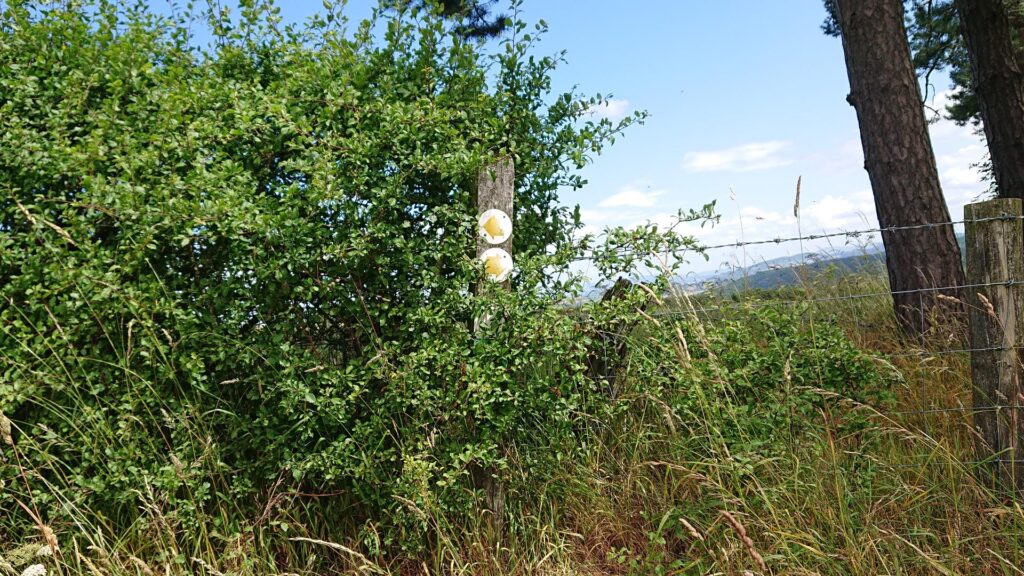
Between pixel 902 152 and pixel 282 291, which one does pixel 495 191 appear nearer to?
pixel 282 291

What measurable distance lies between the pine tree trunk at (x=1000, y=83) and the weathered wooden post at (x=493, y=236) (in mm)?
6002

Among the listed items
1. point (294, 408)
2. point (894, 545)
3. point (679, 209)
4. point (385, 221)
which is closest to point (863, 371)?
point (894, 545)

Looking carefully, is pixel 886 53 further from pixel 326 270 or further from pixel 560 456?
pixel 326 270

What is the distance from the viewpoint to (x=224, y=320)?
3498 millimetres

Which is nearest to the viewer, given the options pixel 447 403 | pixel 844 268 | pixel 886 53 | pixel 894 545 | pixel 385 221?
pixel 894 545

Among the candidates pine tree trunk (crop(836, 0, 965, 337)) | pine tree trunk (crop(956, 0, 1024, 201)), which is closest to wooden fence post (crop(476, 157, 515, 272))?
pine tree trunk (crop(836, 0, 965, 337))

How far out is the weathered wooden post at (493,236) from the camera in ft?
11.4

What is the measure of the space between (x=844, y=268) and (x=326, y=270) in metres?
6.14

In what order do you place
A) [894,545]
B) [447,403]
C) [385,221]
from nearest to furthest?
1. [894,545]
2. [447,403]
3. [385,221]

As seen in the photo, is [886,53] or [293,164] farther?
[886,53]

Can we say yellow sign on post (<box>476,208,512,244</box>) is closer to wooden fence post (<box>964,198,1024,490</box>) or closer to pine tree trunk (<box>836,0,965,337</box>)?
wooden fence post (<box>964,198,1024,490</box>)

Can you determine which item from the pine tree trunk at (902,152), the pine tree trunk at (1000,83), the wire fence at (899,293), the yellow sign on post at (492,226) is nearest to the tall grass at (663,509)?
the wire fence at (899,293)

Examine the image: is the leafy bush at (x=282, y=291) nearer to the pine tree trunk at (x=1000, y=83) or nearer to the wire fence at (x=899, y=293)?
the wire fence at (x=899, y=293)

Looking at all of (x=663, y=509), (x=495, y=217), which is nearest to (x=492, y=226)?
(x=495, y=217)
